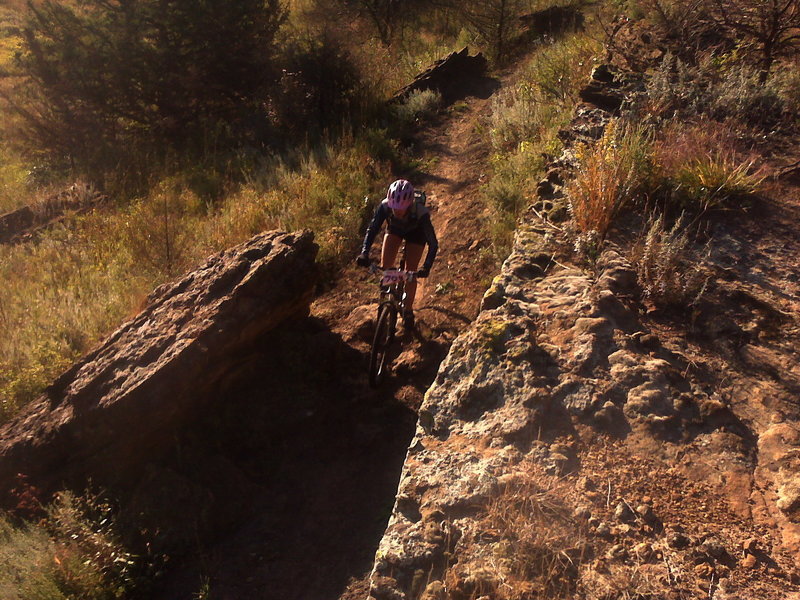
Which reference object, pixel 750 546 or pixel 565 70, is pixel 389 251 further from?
pixel 565 70

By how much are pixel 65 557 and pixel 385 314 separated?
3.33 meters

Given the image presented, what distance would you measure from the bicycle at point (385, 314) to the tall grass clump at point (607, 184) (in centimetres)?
169

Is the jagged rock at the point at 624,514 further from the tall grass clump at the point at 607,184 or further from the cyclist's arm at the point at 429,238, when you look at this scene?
the cyclist's arm at the point at 429,238

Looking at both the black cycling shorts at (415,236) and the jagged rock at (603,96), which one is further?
the jagged rock at (603,96)

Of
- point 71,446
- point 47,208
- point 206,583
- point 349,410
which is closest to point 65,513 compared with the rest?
point 71,446

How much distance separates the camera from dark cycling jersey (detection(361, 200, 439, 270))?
18.7 feet

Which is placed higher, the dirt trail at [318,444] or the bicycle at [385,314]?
the bicycle at [385,314]

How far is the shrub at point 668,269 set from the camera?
167 inches

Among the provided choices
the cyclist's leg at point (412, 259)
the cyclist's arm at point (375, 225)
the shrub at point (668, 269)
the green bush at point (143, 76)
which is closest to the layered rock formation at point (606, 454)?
the shrub at point (668, 269)

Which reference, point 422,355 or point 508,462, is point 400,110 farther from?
point 508,462

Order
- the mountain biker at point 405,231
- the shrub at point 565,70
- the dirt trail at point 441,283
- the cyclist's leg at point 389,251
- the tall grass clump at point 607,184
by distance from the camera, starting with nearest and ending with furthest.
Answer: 1. the tall grass clump at point 607,184
2. the mountain biker at point 405,231
3. the cyclist's leg at point 389,251
4. the dirt trail at point 441,283
5. the shrub at point 565,70

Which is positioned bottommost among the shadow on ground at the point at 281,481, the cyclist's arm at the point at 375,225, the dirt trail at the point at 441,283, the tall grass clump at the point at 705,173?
the shadow on ground at the point at 281,481

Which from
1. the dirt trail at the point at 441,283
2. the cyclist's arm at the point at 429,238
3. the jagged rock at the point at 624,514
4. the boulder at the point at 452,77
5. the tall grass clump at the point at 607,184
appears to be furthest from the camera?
the boulder at the point at 452,77

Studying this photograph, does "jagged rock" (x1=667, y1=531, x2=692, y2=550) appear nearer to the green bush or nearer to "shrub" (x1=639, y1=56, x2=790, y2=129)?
"shrub" (x1=639, y1=56, x2=790, y2=129)
